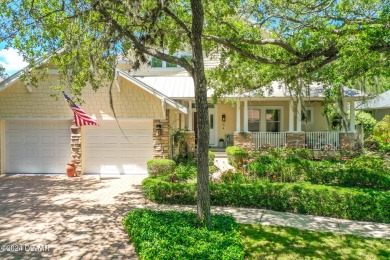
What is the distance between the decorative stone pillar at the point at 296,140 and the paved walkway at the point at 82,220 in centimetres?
928

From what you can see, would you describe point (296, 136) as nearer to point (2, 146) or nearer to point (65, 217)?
point (65, 217)

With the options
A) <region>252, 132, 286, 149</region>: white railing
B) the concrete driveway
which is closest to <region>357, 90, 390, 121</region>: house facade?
<region>252, 132, 286, 149</region>: white railing

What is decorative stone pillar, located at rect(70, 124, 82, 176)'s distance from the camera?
39.2ft

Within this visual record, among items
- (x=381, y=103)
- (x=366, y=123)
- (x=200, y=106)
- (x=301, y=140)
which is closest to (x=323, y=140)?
(x=301, y=140)

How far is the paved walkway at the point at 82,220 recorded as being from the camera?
5172 millimetres

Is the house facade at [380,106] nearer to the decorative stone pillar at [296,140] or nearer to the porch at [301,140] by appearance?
the porch at [301,140]

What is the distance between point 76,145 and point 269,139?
33.9 feet

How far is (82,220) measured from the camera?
6.66 m

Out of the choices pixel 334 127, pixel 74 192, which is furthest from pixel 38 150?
pixel 334 127

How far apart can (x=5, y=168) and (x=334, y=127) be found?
19897 millimetres

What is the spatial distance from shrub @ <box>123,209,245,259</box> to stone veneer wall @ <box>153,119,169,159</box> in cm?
601

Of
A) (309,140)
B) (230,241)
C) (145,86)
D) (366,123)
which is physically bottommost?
(230,241)

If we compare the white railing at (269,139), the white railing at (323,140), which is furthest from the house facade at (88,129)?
the white railing at (323,140)

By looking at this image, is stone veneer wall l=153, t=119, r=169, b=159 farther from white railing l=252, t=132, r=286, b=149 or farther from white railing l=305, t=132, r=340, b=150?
white railing l=305, t=132, r=340, b=150
